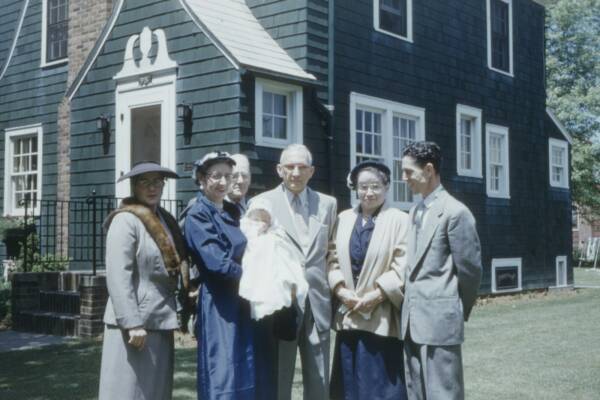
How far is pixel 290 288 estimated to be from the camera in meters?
4.33

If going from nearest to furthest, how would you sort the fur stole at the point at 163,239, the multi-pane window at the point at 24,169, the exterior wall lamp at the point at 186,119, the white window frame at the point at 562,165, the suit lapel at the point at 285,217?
1. the fur stole at the point at 163,239
2. the suit lapel at the point at 285,217
3. the exterior wall lamp at the point at 186,119
4. the multi-pane window at the point at 24,169
5. the white window frame at the point at 562,165

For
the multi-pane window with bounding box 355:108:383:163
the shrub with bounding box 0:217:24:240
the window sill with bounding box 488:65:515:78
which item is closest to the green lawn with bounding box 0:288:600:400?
the multi-pane window with bounding box 355:108:383:163

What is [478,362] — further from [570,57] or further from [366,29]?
[570,57]

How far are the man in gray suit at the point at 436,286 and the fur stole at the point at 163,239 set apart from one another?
1.39m

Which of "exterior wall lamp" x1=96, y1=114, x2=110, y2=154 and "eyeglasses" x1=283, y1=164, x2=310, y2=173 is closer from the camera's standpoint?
"eyeglasses" x1=283, y1=164, x2=310, y2=173

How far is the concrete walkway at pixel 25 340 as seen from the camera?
879 cm

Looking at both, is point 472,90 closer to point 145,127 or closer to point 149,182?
point 145,127

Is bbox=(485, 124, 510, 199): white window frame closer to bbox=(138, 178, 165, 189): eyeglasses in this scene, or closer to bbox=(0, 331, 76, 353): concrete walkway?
bbox=(0, 331, 76, 353): concrete walkway

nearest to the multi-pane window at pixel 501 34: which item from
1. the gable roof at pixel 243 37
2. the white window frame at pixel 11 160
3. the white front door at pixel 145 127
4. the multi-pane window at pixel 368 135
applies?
the multi-pane window at pixel 368 135

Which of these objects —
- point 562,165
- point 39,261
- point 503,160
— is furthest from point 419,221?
point 562,165

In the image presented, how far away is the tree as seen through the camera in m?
30.5

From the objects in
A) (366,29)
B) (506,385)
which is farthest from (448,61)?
(506,385)

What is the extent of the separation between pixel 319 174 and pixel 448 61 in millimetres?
4721

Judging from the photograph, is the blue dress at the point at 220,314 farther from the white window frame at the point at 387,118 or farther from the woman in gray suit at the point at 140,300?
the white window frame at the point at 387,118
